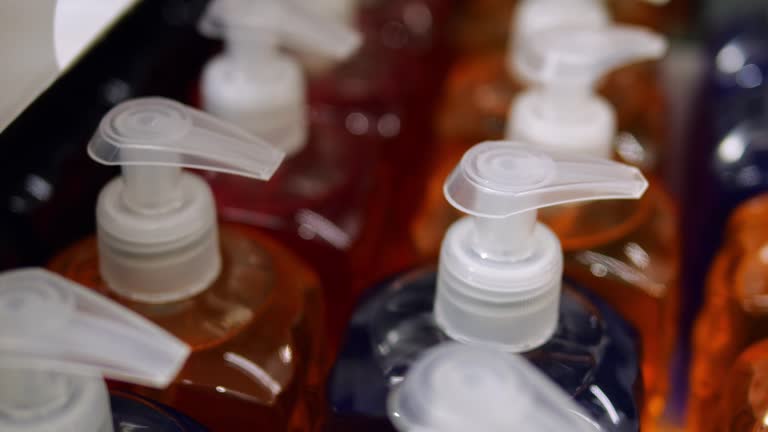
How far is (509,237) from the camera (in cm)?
37

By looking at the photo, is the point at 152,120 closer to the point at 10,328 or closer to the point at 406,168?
the point at 10,328

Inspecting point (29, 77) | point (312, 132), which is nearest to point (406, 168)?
point (312, 132)

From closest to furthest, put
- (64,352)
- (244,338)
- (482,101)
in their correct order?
1. (64,352)
2. (244,338)
3. (482,101)

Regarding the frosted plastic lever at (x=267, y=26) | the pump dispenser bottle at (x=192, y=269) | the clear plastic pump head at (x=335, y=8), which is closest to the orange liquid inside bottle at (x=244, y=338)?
the pump dispenser bottle at (x=192, y=269)

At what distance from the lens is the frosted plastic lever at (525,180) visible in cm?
36

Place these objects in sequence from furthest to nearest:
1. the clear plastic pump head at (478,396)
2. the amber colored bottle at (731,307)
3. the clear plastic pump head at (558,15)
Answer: the clear plastic pump head at (558,15)
the amber colored bottle at (731,307)
the clear plastic pump head at (478,396)

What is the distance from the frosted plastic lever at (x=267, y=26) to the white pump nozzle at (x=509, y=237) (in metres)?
0.15

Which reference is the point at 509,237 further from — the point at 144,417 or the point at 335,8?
the point at 335,8

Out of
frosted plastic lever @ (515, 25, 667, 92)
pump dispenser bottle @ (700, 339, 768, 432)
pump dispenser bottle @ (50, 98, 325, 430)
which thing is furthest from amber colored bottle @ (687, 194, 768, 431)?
pump dispenser bottle @ (50, 98, 325, 430)

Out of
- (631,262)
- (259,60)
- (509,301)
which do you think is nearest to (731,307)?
(631,262)

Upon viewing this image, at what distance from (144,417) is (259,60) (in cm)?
21

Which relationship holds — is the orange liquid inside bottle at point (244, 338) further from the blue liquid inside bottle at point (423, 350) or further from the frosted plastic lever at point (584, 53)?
the frosted plastic lever at point (584, 53)

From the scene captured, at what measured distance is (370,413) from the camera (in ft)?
1.22

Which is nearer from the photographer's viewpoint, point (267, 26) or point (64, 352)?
point (64, 352)
